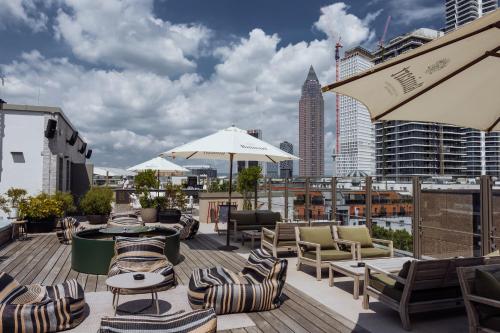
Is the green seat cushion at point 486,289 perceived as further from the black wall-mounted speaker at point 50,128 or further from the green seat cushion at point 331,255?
the black wall-mounted speaker at point 50,128

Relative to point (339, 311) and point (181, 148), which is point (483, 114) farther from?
point (181, 148)

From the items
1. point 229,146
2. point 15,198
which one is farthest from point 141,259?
point 15,198

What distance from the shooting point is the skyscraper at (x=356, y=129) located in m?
Result: 148

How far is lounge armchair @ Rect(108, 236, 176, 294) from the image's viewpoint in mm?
5289

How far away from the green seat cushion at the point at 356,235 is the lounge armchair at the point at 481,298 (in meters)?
3.10

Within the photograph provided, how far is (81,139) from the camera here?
22.9m

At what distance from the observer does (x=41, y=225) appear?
10547mm

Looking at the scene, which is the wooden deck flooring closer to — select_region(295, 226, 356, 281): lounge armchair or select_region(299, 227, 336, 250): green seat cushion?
select_region(295, 226, 356, 281): lounge armchair

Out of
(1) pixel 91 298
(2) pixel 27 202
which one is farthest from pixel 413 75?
(2) pixel 27 202

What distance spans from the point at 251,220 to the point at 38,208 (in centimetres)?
561

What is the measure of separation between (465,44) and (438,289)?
2910 millimetres

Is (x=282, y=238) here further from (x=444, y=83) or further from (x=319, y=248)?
(x=444, y=83)

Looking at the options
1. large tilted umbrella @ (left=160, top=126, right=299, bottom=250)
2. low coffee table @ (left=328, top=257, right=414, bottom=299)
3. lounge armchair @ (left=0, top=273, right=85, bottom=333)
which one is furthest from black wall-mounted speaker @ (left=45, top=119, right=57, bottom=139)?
low coffee table @ (left=328, top=257, right=414, bottom=299)

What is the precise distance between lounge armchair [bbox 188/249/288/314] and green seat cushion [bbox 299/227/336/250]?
1.88m
